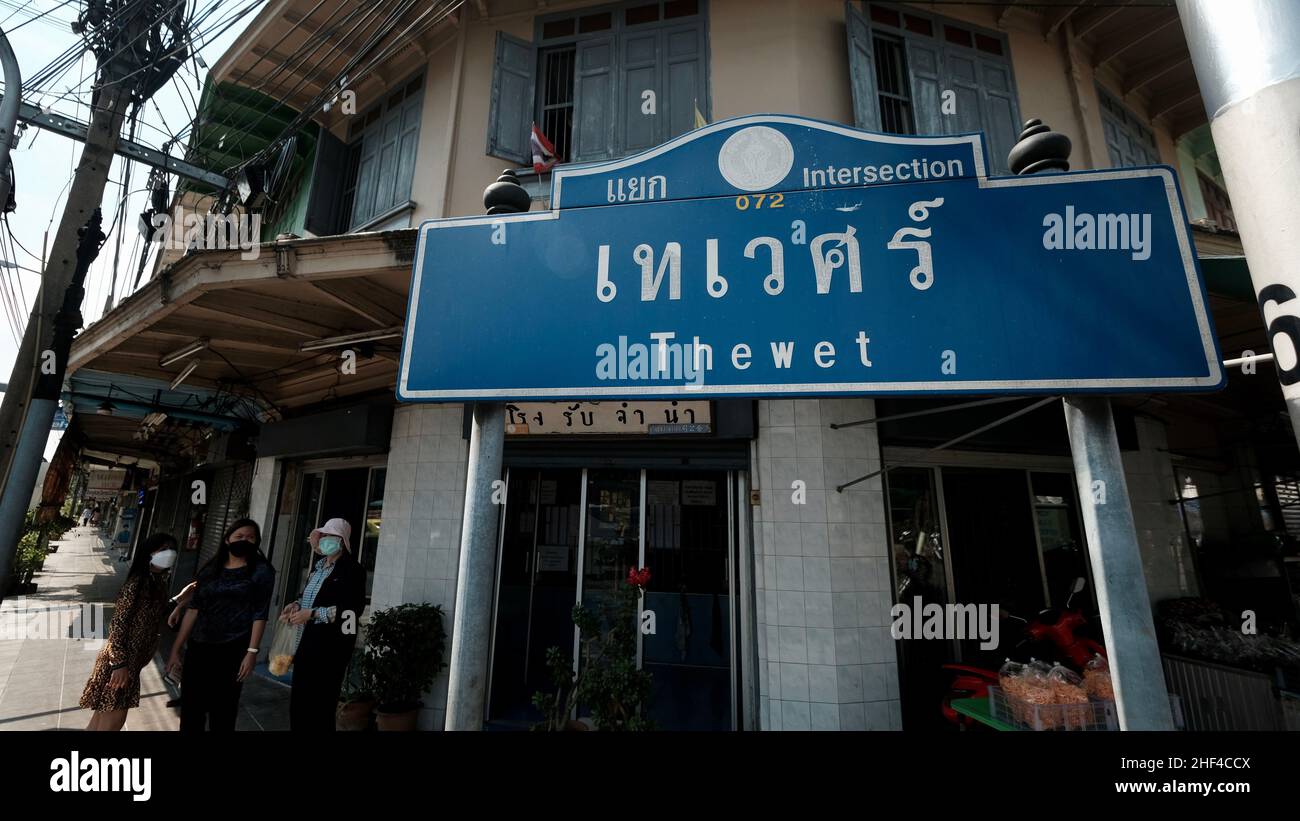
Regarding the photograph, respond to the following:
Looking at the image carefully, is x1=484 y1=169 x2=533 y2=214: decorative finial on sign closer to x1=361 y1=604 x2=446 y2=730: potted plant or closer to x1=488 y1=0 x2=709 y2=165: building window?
x1=488 y1=0 x2=709 y2=165: building window

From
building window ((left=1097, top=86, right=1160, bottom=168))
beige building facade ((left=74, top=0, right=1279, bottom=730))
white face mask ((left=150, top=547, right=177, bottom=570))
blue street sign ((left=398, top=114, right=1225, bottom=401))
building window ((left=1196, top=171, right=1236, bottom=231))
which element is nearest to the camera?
blue street sign ((left=398, top=114, right=1225, bottom=401))

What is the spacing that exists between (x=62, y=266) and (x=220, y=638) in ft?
13.1

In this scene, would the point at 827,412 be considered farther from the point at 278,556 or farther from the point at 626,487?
the point at 278,556

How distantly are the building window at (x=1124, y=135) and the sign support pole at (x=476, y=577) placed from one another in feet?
27.7

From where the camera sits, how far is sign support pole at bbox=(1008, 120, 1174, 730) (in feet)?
5.84

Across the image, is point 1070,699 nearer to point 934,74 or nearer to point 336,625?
point 336,625

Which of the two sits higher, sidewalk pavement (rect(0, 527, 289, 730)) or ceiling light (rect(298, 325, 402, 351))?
ceiling light (rect(298, 325, 402, 351))

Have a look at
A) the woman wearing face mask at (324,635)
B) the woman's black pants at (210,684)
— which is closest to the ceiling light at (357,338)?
the woman wearing face mask at (324,635)

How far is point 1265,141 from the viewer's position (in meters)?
1.81

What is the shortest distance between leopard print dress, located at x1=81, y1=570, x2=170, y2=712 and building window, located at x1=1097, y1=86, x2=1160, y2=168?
441 inches

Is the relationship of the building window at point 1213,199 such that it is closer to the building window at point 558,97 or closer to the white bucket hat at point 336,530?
the building window at point 558,97

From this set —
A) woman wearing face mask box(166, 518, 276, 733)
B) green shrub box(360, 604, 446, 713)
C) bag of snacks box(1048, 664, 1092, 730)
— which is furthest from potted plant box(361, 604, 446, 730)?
bag of snacks box(1048, 664, 1092, 730)

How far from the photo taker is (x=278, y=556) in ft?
26.0
